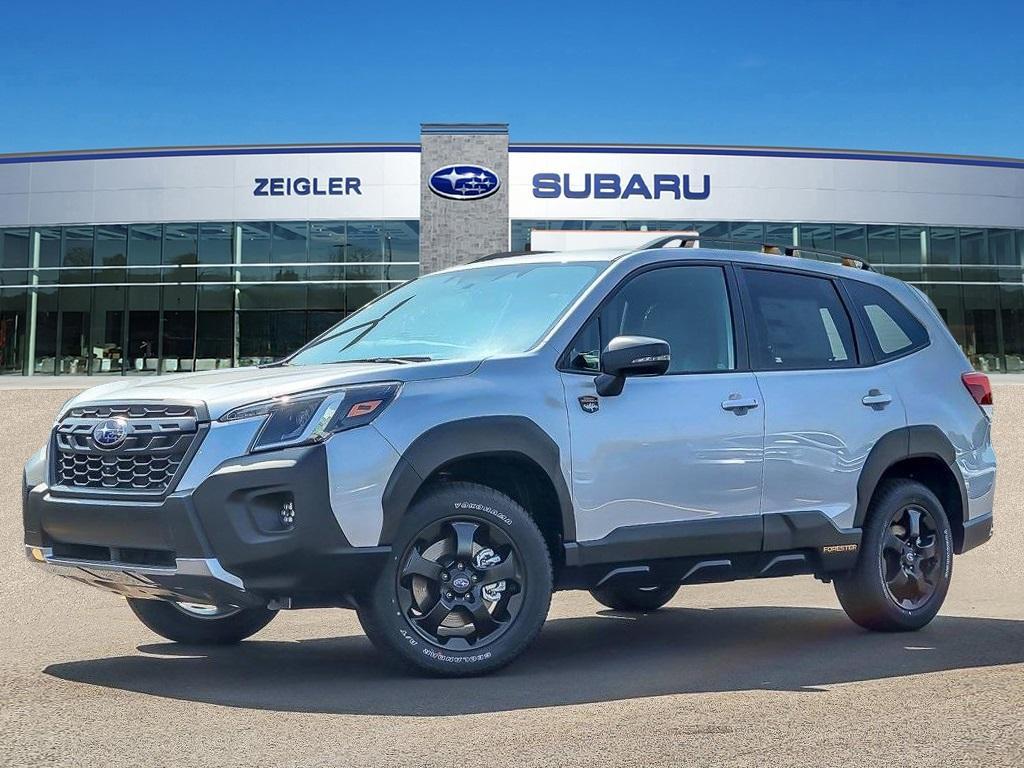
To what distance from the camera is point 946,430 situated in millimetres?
7129

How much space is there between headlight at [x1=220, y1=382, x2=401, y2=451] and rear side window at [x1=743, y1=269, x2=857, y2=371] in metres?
2.28

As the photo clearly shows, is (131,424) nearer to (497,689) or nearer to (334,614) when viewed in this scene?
(497,689)

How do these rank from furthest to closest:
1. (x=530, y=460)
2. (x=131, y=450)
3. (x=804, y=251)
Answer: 1. (x=804, y=251)
2. (x=530, y=460)
3. (x=131, y=450)

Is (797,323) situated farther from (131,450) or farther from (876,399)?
(131,450)

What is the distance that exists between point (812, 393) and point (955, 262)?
34.1 metres

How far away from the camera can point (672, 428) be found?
5793 millimetres

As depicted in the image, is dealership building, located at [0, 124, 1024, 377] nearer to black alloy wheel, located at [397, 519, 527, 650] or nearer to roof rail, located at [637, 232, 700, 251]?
roof rail, located at [637, 232, 700, 251]

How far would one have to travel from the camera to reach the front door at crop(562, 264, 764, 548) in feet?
18.4

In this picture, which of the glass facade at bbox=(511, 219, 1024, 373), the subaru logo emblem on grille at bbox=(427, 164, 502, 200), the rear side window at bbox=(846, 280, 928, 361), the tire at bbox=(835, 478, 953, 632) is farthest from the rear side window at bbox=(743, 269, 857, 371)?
the glass facade at bbox=(511, 219, 1024, 373)

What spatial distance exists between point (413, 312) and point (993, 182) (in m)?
35.8

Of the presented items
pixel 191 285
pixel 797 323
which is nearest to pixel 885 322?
pixel 797 323

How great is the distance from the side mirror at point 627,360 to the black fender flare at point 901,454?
157 cm

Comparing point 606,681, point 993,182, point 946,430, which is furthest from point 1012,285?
point 606,681

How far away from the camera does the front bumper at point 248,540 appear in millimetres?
4828
